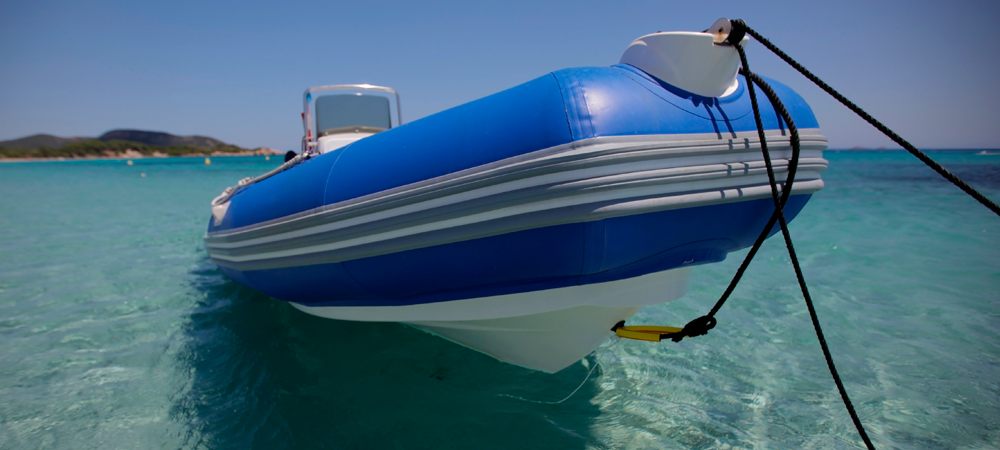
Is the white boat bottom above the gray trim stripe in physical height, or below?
below

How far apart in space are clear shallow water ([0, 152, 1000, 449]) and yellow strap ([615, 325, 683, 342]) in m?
0.48

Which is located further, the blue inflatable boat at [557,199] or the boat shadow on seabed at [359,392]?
the boat shadow on seabed at [359,392]

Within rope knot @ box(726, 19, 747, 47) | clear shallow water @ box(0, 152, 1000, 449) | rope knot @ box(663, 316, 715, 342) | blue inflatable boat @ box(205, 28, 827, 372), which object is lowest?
clear shallow water @ box(0, 152, 1000, 449)

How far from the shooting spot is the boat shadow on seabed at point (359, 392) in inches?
84.0

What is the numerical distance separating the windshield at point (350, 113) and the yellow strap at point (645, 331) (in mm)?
2985

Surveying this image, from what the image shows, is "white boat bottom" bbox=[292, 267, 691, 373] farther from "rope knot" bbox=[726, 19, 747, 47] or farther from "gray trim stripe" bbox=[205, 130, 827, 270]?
"rope knot" bbox=[726, 19, 747, 47]

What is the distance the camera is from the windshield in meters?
4.05

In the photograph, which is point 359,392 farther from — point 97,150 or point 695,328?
point 97,150

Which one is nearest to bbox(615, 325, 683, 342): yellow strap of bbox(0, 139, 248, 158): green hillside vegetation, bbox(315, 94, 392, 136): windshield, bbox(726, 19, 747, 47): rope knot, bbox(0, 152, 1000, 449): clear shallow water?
bbox(0, 152, 1000, 449): clear shallow water

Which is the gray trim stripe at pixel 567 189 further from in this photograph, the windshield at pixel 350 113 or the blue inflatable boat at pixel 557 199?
the windshield at pixel 350 113

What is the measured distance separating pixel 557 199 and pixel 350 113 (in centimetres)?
318

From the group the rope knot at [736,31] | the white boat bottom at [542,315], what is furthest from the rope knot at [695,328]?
the rope knot at [736,31]

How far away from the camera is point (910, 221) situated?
720 centimetres

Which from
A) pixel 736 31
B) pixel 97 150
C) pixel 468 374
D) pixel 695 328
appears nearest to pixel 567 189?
pixel 736 31
